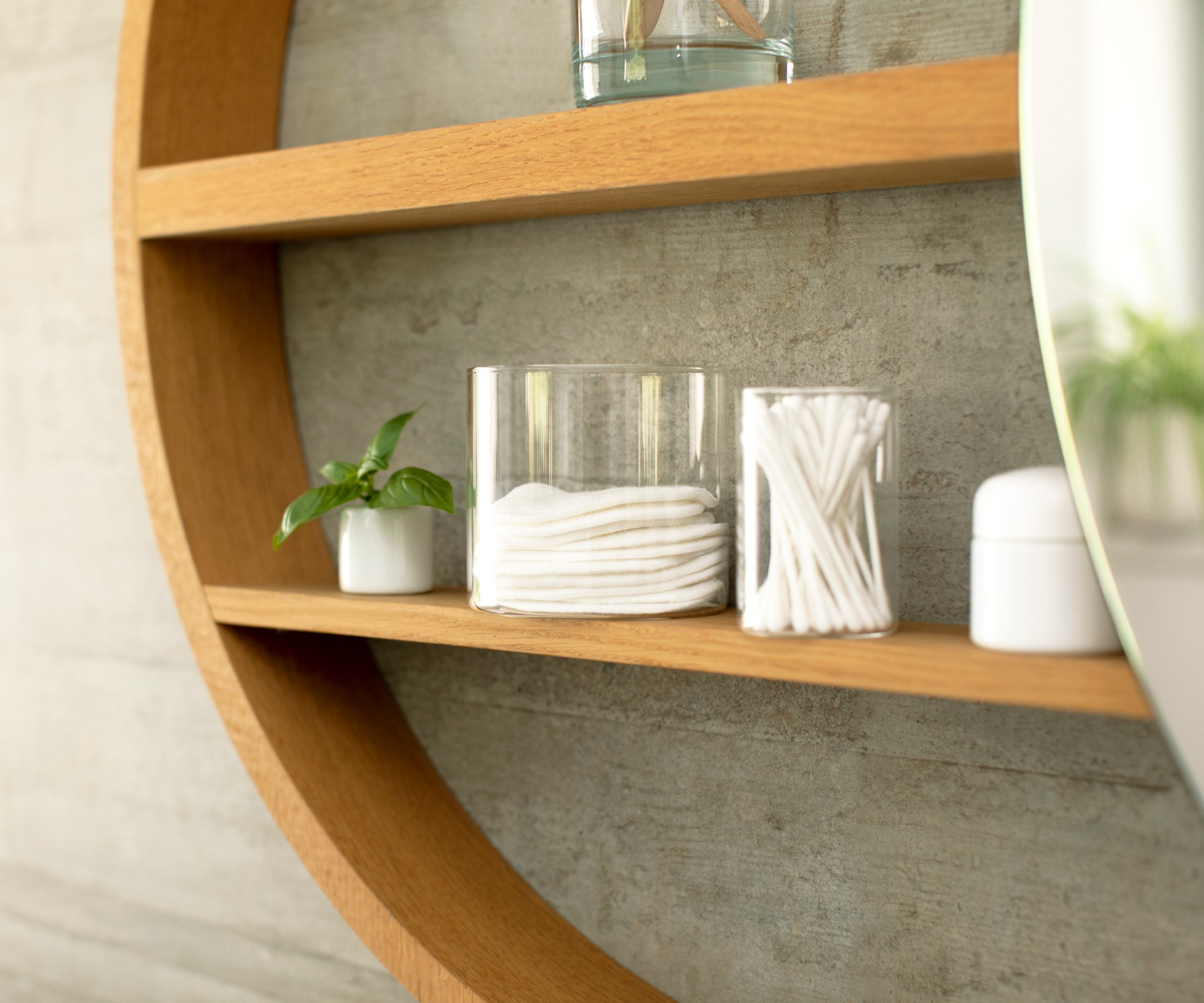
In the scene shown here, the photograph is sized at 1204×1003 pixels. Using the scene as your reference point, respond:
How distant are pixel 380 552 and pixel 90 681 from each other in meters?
0.46

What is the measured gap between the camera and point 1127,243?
514 millimetres

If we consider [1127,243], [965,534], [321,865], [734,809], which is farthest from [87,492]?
[1127,243]

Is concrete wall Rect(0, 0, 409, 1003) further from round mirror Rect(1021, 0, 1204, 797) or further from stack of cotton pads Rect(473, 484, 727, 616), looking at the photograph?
round mirror Rect(1021, 0, 1204, 797)

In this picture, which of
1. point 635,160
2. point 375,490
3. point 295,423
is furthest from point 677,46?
point 295,423

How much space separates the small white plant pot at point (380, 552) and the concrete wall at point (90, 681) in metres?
0.32

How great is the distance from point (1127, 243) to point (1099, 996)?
1.36 feet

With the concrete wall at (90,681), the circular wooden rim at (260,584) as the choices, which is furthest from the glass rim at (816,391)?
the concrete wall at (90,681)

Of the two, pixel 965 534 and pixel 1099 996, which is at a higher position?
pixel 965 534

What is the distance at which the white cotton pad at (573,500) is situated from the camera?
605 millimetres

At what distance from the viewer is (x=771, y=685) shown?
715mm

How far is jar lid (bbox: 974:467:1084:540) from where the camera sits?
51cm

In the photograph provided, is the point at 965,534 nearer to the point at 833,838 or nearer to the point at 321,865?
the point at 833,838

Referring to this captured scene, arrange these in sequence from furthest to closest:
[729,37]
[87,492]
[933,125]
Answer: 1. [87,492]
2. [729,37]
3. [933,125]

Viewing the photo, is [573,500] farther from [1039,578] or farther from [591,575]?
[1039,578]
